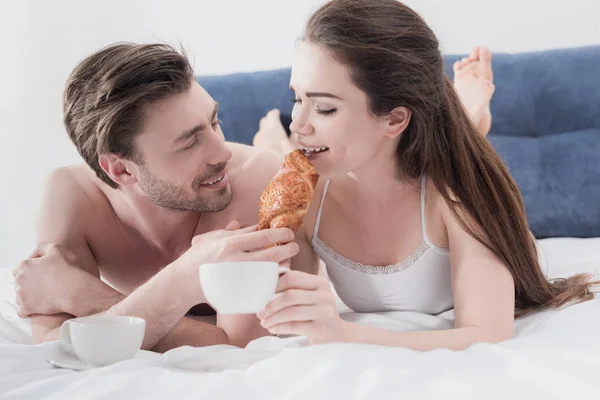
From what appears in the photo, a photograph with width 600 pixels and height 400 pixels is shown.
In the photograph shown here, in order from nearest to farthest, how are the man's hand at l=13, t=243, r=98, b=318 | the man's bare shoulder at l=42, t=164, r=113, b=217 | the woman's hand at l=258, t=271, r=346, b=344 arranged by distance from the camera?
1. the woman's hand at l=258, t=271, r=346, b=344
2. the man's hand at l=13, t=243, r=98, b=318
3. the man's bare shoulder at l=42, t=164, r=113, b=217

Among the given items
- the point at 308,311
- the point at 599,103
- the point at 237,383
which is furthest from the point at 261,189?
the point at 599,103

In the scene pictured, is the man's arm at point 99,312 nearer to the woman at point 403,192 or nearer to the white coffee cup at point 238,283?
the woman at point 403,192

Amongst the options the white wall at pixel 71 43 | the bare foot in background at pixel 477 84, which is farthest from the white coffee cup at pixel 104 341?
the white wall at pixel 71 43

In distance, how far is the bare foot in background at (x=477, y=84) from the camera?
3102 millimetres

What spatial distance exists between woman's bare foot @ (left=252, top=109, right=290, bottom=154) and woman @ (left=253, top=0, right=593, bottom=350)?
1.16 meters

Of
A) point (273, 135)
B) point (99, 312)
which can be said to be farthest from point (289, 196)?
point (273, 135)

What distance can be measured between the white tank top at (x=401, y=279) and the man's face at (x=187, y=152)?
303 mm

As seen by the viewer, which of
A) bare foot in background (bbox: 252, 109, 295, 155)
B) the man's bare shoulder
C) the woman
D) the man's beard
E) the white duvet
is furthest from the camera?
bare foot in background (bbox: 252, 109, 295, 155)

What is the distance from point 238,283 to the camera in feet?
3.97

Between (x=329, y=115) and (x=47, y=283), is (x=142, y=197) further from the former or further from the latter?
(x=329, y=115)

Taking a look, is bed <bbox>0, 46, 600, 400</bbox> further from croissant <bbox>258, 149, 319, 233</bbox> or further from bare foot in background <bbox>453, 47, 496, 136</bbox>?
bare foot in background <bbox>453, 47, 496, 136</bbox>

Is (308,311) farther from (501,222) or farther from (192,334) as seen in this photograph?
(501,222)

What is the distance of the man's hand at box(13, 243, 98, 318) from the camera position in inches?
76.5

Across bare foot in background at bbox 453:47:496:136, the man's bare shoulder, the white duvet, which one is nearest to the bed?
the white duvet
